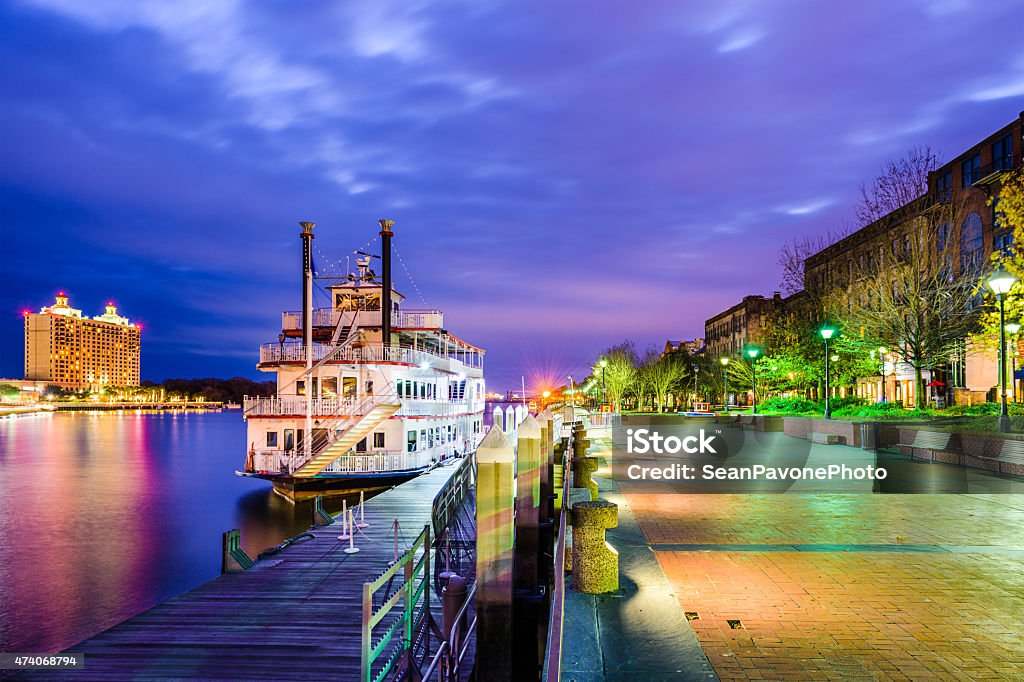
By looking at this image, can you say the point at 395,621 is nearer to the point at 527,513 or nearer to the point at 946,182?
the point at 527,513

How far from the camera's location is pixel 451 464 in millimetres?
30297

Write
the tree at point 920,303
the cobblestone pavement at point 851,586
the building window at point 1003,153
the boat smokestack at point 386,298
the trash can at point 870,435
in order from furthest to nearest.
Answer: the building window at point 1003,153, the boat smokestack at point 386,298, the tree at point 920,303, the trash can at point 870,435, the cobblestone pavement at point 851,586

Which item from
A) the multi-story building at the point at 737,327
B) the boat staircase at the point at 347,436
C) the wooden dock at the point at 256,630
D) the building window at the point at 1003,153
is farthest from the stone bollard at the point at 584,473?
the multi-story building at the point at 737,327

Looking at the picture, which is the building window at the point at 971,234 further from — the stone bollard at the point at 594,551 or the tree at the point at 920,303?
the stone bollard at the point at 594,551

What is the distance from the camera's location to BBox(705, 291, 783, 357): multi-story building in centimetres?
7905

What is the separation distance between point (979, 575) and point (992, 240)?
40295 mm

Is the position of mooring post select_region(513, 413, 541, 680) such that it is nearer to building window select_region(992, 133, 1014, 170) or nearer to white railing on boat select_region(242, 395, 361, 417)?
white railing on boat select_region(242, 395, 361, 417)

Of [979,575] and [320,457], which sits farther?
[320,457]

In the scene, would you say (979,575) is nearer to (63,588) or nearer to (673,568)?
(673,568)

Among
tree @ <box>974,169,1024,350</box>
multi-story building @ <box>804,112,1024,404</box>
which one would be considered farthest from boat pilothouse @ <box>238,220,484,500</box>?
multi-story building @ <box>804,112,1024,404</box>

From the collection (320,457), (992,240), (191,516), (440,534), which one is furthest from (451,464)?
(992,240)

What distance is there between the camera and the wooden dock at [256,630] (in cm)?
774

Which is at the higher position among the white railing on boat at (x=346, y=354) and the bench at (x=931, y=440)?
the white railing on boat at (x=346, y=354)

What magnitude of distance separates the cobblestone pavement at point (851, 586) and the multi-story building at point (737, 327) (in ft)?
214
